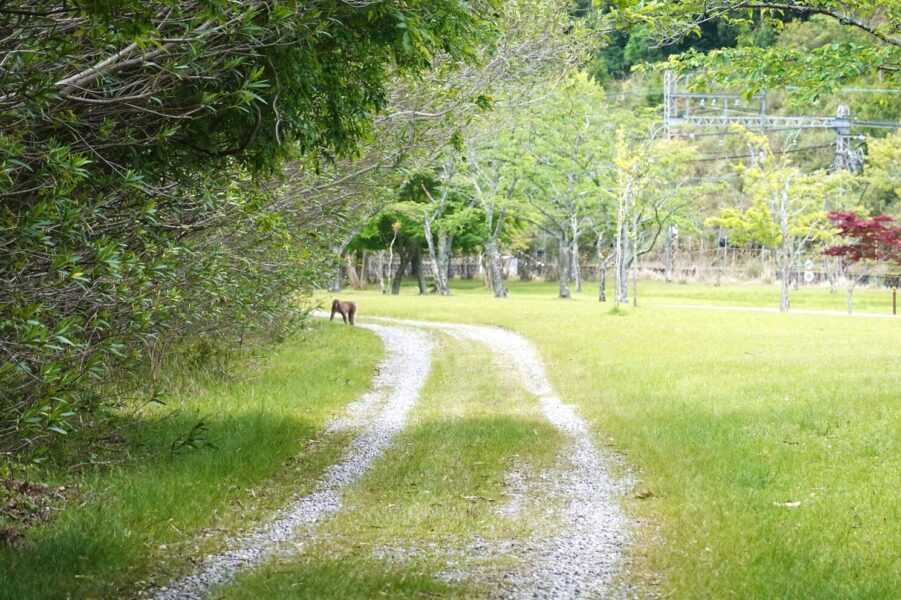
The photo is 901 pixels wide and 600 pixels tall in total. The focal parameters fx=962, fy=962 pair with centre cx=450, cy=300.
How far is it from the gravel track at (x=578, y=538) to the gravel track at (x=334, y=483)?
178 centimetres

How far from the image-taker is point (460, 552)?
6645 millimetres

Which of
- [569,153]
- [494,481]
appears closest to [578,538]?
[494,481]

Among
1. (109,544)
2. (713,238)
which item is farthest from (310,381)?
(713,238)

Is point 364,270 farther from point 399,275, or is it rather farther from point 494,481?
point 494,481

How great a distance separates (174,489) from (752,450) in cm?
584

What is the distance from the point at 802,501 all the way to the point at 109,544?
547 centimetres

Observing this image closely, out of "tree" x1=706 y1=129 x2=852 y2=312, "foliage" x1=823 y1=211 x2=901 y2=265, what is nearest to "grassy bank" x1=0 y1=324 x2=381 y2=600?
"tree" x1=706 y1=129 x2=852 y2=312

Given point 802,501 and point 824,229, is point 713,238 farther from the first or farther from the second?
point 802,501

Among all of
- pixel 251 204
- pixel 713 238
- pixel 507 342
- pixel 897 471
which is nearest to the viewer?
pixel 251 204

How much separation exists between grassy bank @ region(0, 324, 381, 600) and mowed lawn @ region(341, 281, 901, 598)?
3152 millimetres

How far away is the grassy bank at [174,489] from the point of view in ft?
19.9

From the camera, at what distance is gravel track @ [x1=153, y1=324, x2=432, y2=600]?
610 centimetres

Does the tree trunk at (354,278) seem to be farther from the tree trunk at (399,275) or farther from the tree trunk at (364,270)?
the tree trunk at (399,275)

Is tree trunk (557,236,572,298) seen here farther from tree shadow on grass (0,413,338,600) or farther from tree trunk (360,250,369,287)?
tree shadow on grass (0,413,338,600)
